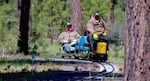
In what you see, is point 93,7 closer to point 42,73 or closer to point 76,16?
point 76,16

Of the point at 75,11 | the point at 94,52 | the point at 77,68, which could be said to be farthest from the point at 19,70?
the point at 75,11

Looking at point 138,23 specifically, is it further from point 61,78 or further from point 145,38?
point 61,78

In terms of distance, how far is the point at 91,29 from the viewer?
819 inches

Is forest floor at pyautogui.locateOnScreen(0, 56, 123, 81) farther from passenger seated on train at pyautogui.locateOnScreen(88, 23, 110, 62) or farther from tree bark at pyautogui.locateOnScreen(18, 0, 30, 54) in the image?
tree bark at pyautogui.locateOnScreen(18, 0, 30, 54)

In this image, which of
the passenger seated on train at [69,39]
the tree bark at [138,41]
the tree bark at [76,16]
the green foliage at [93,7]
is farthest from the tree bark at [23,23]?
the tree bark at [138,41]

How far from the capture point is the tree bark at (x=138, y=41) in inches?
264

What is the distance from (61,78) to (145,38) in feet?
21.4

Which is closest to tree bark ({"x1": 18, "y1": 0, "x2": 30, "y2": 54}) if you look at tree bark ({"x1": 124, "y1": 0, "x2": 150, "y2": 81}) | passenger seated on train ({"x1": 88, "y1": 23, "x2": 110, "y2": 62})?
passenger seated on train ({"x1": 88, "y1": 23, "x2": 110, "y2": 62})

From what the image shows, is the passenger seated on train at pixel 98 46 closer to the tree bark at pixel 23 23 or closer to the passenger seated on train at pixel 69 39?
the passenger seated on train at pixel 69 39

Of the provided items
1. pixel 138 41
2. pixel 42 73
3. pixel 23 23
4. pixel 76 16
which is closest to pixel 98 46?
pixel 76 16

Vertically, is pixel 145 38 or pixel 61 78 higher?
pixel 145 38

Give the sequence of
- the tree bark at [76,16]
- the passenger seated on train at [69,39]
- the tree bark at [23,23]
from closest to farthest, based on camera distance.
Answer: the passenger seated on train at [69,39] → the tree bark at [23,23] → the tree bark at [76,16]

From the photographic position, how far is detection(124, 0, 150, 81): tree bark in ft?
22.0

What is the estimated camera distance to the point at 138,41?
6734 millimetres
